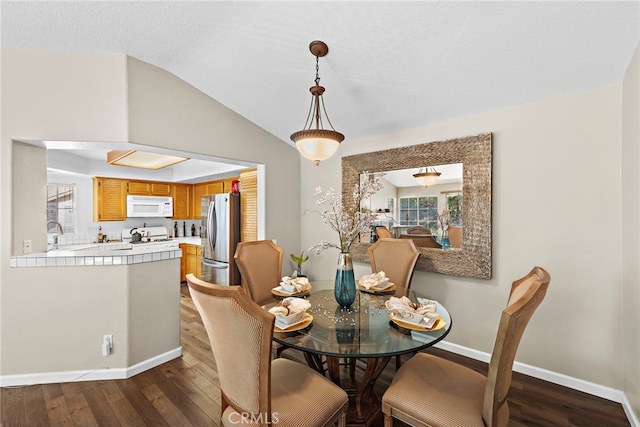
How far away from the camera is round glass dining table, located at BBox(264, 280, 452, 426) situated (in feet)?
4.45

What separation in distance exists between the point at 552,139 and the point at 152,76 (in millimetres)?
3348

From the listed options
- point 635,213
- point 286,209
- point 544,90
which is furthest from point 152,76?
point 635,213

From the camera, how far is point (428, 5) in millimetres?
1665

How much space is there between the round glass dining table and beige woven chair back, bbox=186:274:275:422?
0.27 metres

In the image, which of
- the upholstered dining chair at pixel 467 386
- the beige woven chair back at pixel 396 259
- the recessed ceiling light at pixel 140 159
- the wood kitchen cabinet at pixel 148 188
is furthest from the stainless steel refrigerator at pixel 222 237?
the upholstered dining chair at pixel 467 386

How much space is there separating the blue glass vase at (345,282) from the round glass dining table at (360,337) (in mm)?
73

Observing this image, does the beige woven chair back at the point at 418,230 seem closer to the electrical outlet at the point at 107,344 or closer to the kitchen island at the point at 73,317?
the kitchen island at the point at 73,317

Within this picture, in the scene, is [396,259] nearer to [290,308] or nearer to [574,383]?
[290,308]

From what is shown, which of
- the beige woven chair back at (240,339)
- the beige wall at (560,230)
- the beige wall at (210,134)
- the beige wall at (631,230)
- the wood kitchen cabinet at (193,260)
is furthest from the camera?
the wood kitchen cabinet at (193,260)

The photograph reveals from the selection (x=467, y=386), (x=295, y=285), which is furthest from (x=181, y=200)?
(x=467, y=386)

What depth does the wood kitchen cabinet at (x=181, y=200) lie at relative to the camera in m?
5.72

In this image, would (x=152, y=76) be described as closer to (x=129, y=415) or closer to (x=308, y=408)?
(x=129, y=415)

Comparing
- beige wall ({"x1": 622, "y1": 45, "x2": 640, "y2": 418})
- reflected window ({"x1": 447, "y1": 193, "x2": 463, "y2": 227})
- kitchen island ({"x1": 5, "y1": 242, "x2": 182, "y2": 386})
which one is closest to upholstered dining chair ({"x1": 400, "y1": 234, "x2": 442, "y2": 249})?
reflected window ({"x1": 447, "y1": 193, "x2": 463, "y2": 227})

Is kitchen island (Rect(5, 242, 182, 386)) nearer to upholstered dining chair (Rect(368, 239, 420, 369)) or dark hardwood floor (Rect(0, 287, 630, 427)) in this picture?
dark hardwood floor (Rect(0, 287, 630, 427))
